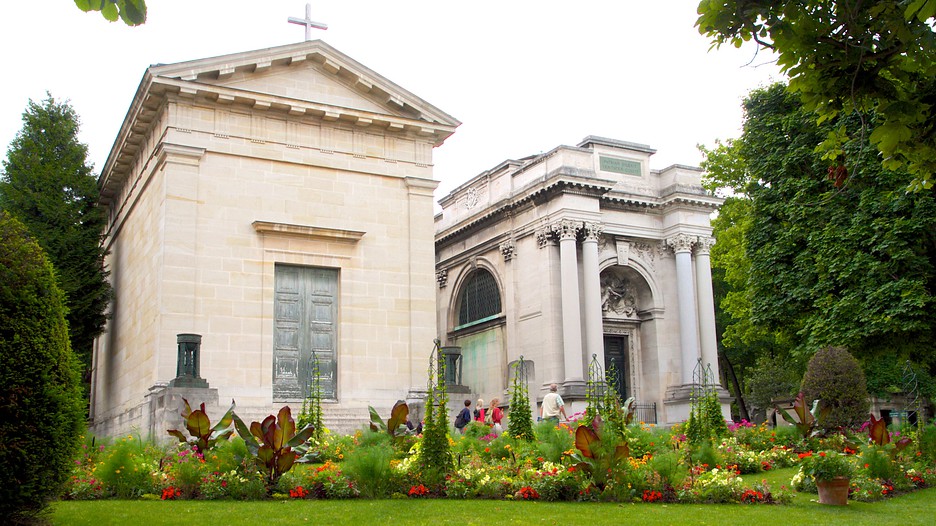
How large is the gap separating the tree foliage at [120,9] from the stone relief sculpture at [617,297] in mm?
31666

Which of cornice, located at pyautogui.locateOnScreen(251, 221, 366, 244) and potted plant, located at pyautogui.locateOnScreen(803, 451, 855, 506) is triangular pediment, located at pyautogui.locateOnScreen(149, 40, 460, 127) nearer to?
cornice, located at pyautogui.locateOnScreen(251, 221, 366, 244)

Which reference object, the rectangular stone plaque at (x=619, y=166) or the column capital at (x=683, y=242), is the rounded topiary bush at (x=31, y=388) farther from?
the column capital at (x=683, y=242)

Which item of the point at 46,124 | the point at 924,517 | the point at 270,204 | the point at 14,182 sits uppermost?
the point at 46,124

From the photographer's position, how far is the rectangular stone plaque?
36.9 meters

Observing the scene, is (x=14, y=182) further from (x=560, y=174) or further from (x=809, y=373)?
(x=809, y=373)

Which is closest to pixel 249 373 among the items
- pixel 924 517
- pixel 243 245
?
pixel 243 245

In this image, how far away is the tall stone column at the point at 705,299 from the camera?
37.0 m

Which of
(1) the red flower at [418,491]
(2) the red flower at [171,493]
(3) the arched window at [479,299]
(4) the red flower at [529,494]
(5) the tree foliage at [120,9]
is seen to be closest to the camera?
(5) the tree foliage at [120,9]

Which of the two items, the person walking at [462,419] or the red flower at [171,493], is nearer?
the red flower at [171,493]

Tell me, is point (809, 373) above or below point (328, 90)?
below

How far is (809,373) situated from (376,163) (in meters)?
12.7

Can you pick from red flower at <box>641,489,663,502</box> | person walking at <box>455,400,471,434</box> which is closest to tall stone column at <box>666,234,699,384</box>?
person walking at <box>455,400,471,434</box>

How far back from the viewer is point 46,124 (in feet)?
101

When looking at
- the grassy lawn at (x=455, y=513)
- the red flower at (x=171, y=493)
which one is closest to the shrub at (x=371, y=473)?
the grassy lawn at (x=455, y=513)
